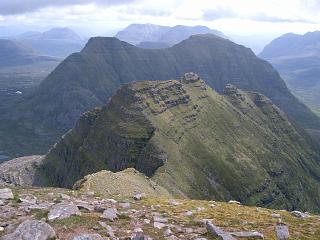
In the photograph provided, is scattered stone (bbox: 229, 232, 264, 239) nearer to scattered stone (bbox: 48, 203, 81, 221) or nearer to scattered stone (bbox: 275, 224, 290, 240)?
scattered stone (bbox: 275, 224, 290, 240)

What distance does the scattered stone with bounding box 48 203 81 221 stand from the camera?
44.4 metres

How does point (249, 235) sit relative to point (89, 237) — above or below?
below

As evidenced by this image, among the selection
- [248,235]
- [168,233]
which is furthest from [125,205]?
[248,235]

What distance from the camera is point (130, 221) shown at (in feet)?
153

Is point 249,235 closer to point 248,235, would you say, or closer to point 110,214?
point 248,235

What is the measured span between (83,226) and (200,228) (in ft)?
39.8

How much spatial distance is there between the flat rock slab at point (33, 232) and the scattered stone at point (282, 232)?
74.1 feet

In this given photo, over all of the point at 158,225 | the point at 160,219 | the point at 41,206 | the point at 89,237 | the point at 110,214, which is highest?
the point at 89,237

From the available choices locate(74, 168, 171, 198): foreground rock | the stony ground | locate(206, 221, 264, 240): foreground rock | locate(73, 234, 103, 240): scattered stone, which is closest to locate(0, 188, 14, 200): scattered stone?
the stony ground

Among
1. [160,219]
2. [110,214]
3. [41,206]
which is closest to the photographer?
[110,214]

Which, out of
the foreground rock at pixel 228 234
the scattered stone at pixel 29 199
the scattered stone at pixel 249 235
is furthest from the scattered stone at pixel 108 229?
the scattered stone at pixel 29 199

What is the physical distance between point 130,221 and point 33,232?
36.9 feet

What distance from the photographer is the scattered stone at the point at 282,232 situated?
149 ft

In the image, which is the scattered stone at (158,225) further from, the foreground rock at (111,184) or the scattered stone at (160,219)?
the foreground rock at (111,184)
